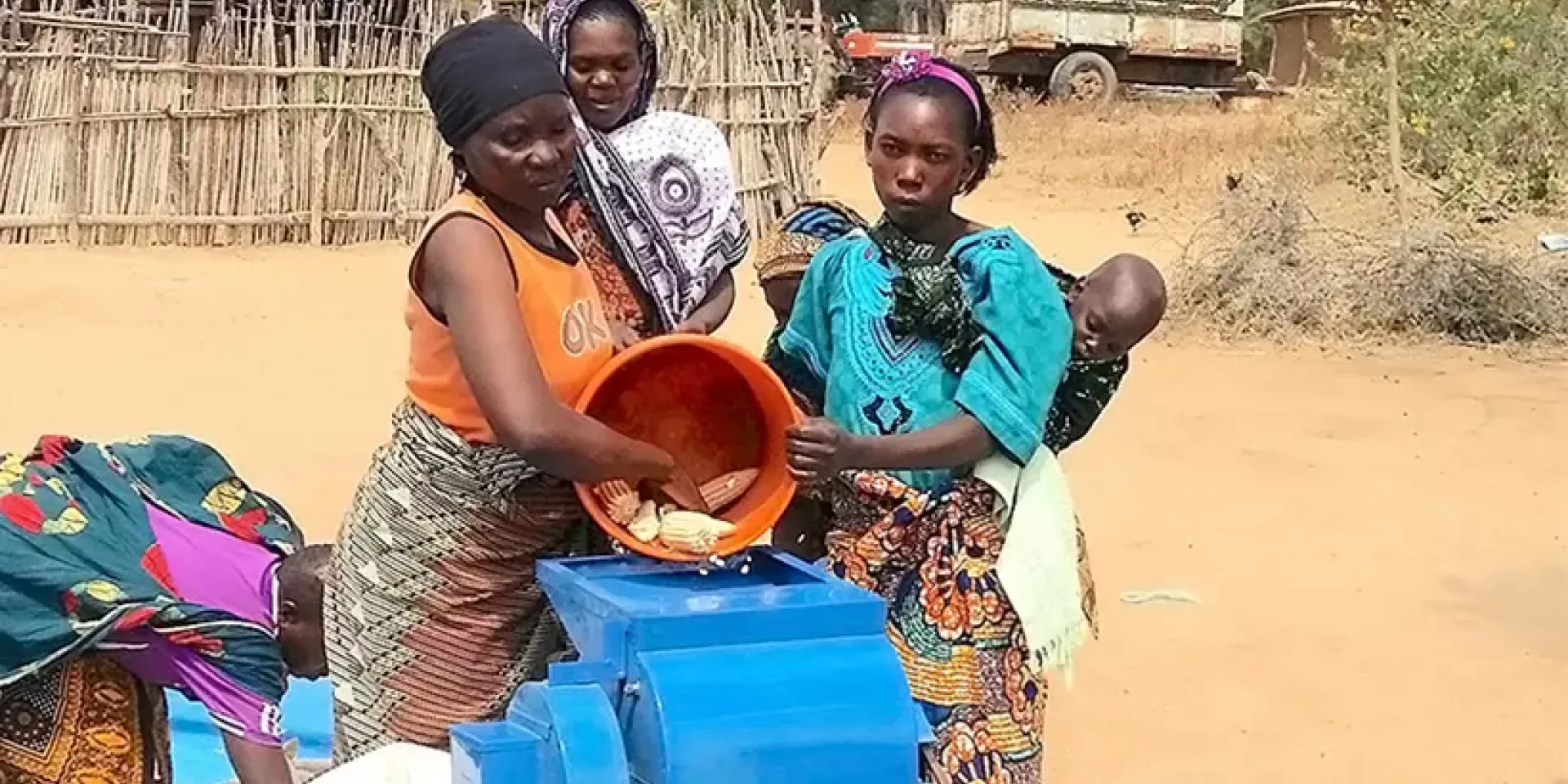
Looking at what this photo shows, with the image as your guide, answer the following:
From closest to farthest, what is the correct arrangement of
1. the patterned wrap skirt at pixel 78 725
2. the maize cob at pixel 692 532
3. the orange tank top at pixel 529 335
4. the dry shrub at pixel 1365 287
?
the maize cob at pixel 692 532 < the orange tank top at pixel 529 335 < the patterned wrap skirt at pixel 78 725 < the dry shrub at pixel 1365 287

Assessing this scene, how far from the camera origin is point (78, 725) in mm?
2639

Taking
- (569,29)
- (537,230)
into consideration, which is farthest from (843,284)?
(569,29)

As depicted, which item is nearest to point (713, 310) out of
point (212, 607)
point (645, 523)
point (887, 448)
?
point (887, 448)

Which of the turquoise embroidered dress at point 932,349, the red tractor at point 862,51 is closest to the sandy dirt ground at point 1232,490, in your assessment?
the turquoise embroidered dress at point 932,349

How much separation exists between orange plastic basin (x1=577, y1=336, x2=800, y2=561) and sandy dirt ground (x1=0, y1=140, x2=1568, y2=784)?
7.44 ft

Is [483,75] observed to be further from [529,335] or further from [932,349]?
[932,349]

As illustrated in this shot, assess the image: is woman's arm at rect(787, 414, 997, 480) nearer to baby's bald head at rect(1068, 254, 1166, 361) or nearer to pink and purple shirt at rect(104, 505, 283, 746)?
baby's bald head at rect(1068, 254, 1166, 361)

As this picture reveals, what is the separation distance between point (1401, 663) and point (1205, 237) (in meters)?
5.67

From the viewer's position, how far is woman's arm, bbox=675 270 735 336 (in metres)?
2.45

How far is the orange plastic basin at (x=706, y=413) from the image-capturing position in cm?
193

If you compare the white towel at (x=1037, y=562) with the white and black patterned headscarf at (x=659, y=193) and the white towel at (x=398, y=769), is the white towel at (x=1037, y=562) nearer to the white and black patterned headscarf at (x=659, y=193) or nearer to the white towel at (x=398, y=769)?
the white and black patterned headscarf at (x=659, y=193)

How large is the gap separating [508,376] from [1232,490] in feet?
16.7

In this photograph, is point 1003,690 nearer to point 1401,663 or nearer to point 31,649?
point 31,649

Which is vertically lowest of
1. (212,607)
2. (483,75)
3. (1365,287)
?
(1365,287)
